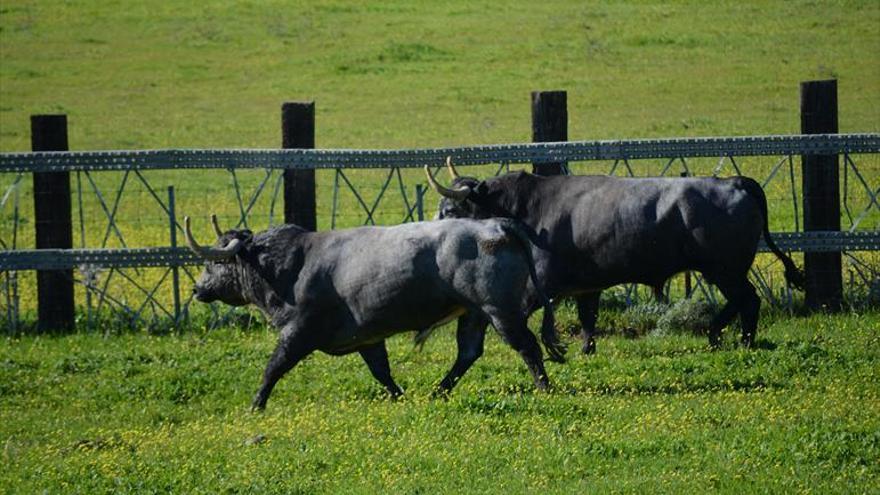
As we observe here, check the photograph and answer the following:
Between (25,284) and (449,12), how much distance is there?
→ 2344cm

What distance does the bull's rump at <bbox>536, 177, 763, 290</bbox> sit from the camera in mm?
13641

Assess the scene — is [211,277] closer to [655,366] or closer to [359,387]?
[359,387]

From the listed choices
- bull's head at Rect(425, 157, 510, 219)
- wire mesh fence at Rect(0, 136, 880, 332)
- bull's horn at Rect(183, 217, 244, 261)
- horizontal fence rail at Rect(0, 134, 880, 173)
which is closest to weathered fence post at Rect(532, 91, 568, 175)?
wire mesh fence at Rect(0, 136, 880, 332)

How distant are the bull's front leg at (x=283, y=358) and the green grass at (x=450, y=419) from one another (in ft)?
0.42

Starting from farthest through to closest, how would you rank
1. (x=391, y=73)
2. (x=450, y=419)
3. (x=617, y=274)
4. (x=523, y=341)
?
(x=391, y=73), (x=617, y=274), (x=523, y=341), (x=450, y=419)

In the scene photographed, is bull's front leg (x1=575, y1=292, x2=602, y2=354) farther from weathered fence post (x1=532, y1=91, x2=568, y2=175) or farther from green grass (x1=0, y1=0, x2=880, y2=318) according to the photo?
green grass (x1=0, y1=0, x2=880, y2=318)

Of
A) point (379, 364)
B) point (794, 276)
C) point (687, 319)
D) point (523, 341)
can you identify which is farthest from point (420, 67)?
point (523, 341)

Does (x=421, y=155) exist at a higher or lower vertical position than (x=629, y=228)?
higher

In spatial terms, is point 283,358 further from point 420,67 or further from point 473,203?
point 420,67

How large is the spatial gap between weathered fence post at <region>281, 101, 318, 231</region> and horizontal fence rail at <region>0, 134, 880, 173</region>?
366mm

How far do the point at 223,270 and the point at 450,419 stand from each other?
3.34 m

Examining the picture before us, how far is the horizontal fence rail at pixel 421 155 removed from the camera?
1555cm

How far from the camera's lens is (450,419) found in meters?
11.1

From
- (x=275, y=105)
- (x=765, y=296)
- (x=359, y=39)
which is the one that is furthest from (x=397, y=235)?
(x=359, y=39)
